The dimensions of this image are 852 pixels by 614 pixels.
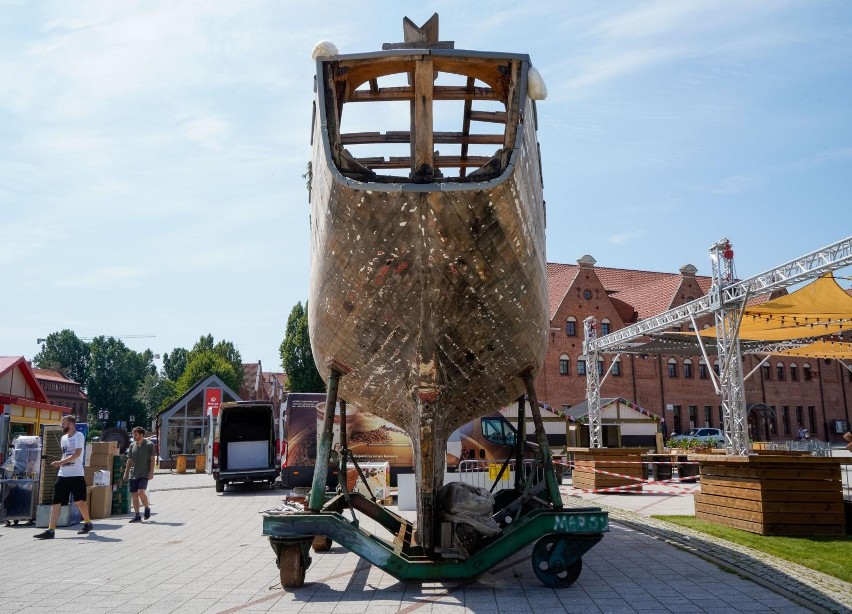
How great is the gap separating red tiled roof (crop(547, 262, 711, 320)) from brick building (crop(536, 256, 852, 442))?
0.22 ft

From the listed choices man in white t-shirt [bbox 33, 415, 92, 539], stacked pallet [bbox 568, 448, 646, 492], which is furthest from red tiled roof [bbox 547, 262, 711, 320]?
man in white t-shirt [bbox 33, 415, 92, 539]

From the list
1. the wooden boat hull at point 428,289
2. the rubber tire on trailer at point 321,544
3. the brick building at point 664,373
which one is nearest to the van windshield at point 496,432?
the rubber tire on trailer at point 321,544

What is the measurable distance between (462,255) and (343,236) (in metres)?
0.95

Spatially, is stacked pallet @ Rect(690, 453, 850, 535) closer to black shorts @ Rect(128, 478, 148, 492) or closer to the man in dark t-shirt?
the man in dark t-shirt

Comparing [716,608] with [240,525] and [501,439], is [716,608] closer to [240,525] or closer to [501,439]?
[240,525]

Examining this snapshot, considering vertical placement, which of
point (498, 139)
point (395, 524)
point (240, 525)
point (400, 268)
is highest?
point (498, 139)

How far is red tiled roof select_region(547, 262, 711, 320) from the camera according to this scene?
38.8 metres

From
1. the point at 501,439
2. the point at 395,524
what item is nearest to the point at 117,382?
the point at 501,439

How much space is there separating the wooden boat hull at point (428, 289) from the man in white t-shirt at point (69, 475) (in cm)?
498

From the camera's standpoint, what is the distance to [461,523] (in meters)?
5.52

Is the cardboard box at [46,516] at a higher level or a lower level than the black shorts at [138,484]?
lower

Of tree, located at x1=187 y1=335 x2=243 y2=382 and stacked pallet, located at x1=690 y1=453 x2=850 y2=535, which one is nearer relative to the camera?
stacked pallet, located at x1=690 y1=453 x2=850 y2=535

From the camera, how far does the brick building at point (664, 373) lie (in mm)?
36250

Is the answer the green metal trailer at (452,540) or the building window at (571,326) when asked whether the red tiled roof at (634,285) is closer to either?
the building window at (571,326)
